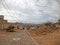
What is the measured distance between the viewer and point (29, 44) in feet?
68.1

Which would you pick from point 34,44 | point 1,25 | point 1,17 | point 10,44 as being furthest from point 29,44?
point 1,17

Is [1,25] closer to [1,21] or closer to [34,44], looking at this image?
[1,21]

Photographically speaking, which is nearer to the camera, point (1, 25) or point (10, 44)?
point (10, 44)

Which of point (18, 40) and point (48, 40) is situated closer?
point (48, 40)

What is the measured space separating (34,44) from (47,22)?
38785 millimetres

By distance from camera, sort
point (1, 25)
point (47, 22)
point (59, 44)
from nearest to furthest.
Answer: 1. point (59, 44)
2. point (1, 25)
3. point (47, 22)

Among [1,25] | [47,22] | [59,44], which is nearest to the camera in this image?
[59,44]

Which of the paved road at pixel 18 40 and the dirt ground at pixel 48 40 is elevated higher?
the dirt ground at pixel 48 40

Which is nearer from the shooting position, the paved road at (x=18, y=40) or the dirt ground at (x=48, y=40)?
the dirt ground at (x=48, y=40)

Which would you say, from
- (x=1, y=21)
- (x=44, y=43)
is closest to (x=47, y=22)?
(x=1, y=21)

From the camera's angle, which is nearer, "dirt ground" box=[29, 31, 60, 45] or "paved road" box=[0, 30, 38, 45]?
"dirt ground" box=[29, 31, 60, 45]

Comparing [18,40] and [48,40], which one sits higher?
[48,40]

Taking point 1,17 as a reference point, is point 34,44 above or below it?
A: below

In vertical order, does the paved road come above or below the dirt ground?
below
